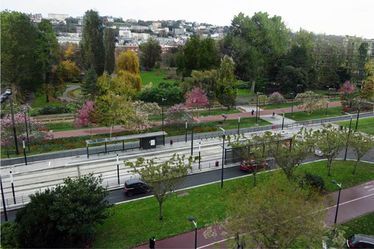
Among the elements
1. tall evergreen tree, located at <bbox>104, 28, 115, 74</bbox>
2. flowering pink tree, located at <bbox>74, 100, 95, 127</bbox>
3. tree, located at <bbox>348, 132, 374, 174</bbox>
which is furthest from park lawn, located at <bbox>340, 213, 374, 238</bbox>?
tall evergreen tree, located at <bbox>104, 28, 115, 74</bbox>

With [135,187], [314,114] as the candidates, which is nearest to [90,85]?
[135,187]

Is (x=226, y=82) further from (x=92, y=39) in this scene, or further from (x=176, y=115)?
(x=92, y=39)

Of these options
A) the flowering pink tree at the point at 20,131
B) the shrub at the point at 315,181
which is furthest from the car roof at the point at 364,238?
the flowering pink tree at the point at 20,131

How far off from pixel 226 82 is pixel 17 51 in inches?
1368

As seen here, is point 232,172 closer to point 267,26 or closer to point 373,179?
point 373,179

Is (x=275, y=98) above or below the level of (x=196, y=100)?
below

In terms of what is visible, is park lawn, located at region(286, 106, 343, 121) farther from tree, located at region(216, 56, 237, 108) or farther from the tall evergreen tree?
the tall evergreen tree

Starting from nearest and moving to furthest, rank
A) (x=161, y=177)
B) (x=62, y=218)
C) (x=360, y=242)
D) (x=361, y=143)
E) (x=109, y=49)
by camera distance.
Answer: (x=62, y=218)
(x=360, y=242)
(x=161, y=177)
(x=361, y=143)
(x=109, y=49)

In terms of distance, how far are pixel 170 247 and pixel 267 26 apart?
63.8m

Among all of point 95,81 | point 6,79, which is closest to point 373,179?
point 95,81

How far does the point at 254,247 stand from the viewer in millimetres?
19094

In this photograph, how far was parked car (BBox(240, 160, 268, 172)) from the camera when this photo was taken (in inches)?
1371

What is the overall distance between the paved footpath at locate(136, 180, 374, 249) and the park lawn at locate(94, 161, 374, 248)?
0.67m

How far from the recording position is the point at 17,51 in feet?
186
